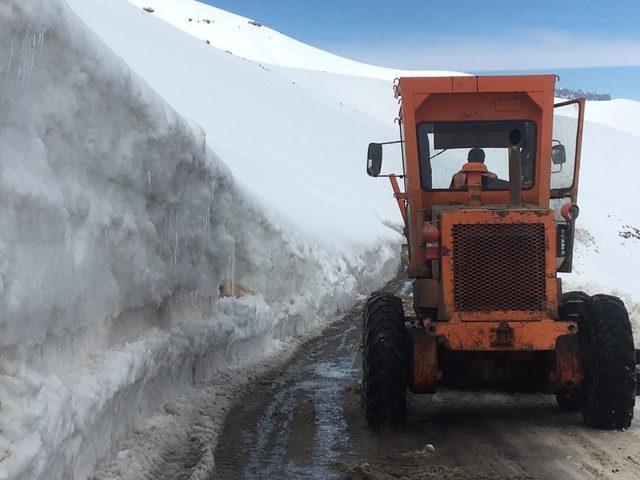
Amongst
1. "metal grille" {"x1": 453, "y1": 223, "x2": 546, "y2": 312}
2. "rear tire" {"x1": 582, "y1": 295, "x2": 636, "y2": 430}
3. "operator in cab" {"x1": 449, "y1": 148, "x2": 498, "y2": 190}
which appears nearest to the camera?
"rear tire" {"x1": 582, "y1": 295, "x2": 636, "y2": 430}

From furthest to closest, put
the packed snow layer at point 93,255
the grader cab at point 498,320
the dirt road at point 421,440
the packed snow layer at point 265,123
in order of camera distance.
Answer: the packed snow layer at point 265,123 → the grader cab at point 498,320 → the dirt road at point 421,440 → the packed snow layer at point 93,255

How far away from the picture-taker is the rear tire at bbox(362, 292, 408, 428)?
586cm

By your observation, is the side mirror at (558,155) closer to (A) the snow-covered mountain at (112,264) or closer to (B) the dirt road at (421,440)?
(B) the dirt road at (421,440)

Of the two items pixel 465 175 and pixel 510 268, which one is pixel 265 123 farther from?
pixel 510 268

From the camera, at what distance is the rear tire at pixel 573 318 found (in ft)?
19.9

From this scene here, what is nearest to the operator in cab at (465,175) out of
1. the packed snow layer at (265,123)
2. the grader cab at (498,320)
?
the grader cab at (498,320)

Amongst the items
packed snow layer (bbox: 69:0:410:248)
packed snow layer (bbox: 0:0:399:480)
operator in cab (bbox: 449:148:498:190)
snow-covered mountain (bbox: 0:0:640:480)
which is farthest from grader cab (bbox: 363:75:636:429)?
packed snow layer (bbox: 69:0:410:248)

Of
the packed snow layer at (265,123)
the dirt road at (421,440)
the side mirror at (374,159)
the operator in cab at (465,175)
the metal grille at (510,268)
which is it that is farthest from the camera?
the packed snow layer at (265,123)

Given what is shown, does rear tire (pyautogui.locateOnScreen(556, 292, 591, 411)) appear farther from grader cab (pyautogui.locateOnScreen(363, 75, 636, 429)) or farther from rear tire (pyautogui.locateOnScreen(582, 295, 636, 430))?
rear tire (pyautogui.locateOnScreen(582, 295, 636, 430))

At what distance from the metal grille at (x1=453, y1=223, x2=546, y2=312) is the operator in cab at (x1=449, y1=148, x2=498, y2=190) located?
113cm

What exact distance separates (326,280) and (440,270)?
7.53 m

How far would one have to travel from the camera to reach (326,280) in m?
13.5

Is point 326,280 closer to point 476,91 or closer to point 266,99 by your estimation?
point 476,91

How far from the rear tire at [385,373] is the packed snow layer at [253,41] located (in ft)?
217
